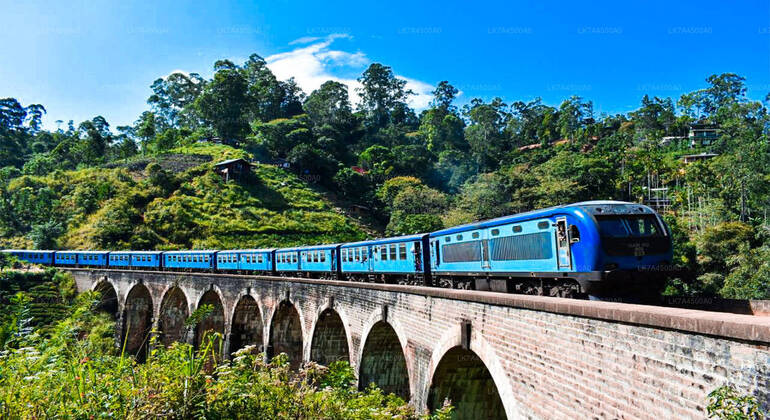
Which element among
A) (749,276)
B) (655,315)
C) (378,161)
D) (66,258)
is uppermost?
(378,161)

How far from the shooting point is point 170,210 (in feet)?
165

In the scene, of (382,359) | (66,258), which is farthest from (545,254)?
(66,258)

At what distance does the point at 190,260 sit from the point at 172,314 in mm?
3502

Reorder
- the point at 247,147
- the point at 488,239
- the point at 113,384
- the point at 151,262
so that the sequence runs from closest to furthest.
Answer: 1. the point at 113,384
2. the point at 488,239
3. the point at 151,262
4. the point at 247,147

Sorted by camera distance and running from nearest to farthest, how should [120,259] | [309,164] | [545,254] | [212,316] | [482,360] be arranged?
1. [482,360]
2. [545,254]
3. [212,316]
4. [120,259]
5. [309,164]

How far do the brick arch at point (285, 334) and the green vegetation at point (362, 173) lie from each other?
17744mm

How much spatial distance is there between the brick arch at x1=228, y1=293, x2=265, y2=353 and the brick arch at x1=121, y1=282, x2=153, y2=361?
10421 mm

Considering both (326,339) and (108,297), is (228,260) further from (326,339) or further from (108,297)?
(326,339)

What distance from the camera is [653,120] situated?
74625 mm

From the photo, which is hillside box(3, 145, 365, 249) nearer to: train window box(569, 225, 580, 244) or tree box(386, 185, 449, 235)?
tree box(386, 185, 449, 235)

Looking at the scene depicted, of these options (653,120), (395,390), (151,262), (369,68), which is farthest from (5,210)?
(653,120)

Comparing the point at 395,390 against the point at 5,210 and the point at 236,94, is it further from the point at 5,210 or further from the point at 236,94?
the point at 236,94

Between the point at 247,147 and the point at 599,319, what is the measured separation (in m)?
69.1

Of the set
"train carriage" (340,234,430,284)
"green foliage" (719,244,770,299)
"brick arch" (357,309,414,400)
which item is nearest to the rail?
"brick arch" (357,309,414,400)
